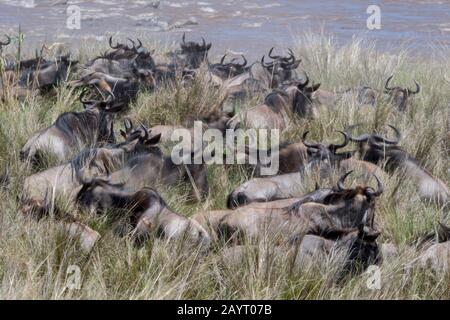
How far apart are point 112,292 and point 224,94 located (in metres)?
5.56

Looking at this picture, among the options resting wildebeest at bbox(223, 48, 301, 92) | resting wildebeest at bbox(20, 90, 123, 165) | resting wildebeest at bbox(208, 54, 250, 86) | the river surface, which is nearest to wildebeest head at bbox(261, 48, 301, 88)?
resting wildebeest at bbox(223, 48, 301, 92)

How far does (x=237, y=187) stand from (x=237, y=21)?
14290 mm

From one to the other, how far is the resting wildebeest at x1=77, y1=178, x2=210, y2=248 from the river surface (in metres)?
10.3

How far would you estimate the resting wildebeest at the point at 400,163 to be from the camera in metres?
8.19

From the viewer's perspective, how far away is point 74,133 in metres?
9.09

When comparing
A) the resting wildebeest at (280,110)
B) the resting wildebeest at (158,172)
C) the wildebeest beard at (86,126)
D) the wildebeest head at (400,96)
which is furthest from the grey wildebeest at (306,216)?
the wildebeest head at (400,96)

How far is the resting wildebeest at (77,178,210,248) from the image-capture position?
6.71 meters

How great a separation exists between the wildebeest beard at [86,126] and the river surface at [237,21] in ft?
26.7

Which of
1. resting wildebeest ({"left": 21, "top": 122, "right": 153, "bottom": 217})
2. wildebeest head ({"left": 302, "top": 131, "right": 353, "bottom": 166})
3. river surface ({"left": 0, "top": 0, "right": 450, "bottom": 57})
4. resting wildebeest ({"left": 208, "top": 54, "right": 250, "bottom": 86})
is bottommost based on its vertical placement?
river surface ({"left": 0, "top": 0, "right": 450, "bottom": 57})

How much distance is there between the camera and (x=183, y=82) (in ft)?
37.0

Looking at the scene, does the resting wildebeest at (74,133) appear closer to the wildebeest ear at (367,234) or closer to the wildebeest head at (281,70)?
the wildebeest ear at (367,234)

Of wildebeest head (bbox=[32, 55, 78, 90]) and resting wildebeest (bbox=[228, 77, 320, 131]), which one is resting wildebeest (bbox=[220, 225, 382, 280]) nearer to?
resting wildebeest (bbox=[228, 77, 320, 131])

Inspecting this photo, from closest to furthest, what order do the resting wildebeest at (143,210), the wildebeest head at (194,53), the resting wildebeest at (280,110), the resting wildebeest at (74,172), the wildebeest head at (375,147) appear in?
1. the resting wildebeest at (143,210)
2. the resting wildebeest at (74,172)
3. the wildebeest head at (375,147)
4. the resting wildebeest at (280,110)
5. the wildebeest head at (194,53)
